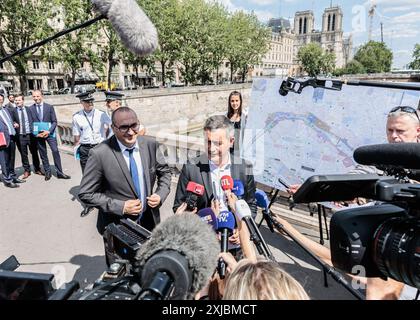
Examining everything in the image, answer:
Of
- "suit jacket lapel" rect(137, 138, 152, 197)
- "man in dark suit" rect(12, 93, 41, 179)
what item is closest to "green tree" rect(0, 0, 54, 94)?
"man in dark suit" rect(12, 93, 41, 179)

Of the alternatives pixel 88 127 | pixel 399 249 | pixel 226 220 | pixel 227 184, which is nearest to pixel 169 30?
pixel 88 127

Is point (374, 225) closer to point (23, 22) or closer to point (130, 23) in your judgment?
point (130, 23)

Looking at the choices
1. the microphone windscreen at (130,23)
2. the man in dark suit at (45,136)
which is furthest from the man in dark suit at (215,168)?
the man in dark suit at (45,136)

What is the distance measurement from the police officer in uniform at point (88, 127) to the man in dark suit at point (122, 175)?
11.3 feet

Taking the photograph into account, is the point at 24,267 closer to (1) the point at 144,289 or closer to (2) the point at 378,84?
(1) the point at 144,289

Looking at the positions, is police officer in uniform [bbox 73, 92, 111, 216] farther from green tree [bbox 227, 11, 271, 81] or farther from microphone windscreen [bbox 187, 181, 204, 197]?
green tree [bbox 227, 11, 271, 81]

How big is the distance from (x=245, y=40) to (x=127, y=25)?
2344 inches

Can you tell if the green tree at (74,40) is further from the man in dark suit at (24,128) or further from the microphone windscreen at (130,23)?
the microphone windscreen at (130,23)

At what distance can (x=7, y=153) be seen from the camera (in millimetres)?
7027

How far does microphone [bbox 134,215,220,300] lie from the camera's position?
892 mm

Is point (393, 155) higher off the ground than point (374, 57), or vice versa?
point (374, 57)

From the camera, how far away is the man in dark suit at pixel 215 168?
9.01 feet

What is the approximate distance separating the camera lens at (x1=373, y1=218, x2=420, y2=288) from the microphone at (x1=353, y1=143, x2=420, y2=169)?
326 millimetres

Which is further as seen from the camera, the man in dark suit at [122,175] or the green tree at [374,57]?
the green tree at [374,57]
